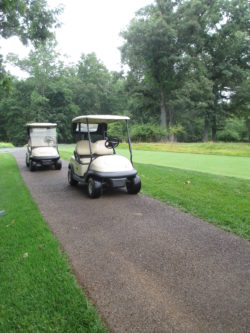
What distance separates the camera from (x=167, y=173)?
7.72 metres

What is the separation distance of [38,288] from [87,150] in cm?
431

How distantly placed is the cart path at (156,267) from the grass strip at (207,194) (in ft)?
0.96

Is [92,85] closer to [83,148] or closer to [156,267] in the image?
[83,148]

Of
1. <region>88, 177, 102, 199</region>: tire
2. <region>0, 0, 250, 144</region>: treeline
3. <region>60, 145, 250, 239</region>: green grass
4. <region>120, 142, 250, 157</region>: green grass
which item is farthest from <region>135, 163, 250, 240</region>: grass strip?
<region>0, 0, 250, 144</region>: treeline

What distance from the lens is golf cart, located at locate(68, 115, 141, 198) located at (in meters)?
5.27

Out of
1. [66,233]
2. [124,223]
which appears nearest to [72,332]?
[66,233]

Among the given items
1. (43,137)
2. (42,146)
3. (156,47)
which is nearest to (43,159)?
(42,146)

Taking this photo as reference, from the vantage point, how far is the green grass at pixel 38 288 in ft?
6.19

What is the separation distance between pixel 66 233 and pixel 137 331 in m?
2.02

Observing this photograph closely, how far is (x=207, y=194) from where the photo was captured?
542cm

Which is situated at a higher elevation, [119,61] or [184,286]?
[119,61]

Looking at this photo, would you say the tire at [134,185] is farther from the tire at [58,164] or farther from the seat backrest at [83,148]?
the tire at [58,164]

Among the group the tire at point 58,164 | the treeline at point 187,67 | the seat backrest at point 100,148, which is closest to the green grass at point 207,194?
the seat backrest at point 100,148

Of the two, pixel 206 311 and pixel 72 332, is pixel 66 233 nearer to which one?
pixel 72 332
